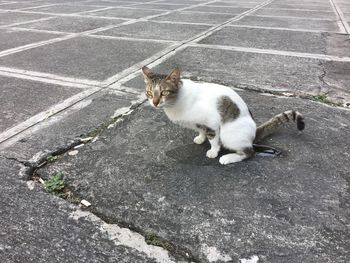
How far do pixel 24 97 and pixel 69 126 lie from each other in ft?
3.60

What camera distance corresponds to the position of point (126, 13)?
10297mm

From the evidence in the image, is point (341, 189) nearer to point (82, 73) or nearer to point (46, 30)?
point (82, 73)

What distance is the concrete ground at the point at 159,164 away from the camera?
2191mm

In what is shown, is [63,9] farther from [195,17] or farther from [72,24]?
[195,17]

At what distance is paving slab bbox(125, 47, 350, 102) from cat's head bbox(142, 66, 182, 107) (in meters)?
1.64

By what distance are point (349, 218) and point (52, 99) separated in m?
3.43

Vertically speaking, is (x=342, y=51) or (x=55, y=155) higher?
(x=342, y=51)

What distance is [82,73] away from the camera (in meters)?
5.20

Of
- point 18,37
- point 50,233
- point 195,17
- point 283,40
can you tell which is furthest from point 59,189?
point 195,17

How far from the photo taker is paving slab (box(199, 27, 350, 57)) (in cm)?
653

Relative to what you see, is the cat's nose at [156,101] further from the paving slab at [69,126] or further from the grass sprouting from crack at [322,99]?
the grass sprouting from crack at [322,99]

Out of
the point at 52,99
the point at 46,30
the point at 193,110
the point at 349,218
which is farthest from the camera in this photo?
the point at 46,30

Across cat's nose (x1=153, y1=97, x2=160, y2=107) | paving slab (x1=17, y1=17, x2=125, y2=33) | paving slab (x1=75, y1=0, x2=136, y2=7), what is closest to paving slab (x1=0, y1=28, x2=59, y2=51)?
paving slab (x1=17, y1=17, x2=125, y2=33)

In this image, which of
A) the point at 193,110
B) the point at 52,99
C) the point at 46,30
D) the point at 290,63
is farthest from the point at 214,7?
the point at 193,110
